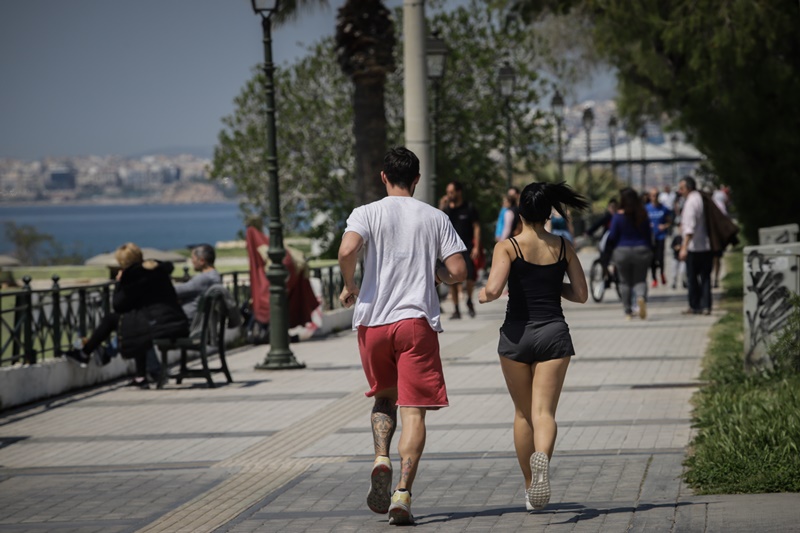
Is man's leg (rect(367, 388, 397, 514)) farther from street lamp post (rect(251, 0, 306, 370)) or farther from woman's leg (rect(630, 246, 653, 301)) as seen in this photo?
woman's leg (rect(630, 246, 653, 301))

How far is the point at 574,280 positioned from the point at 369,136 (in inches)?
681

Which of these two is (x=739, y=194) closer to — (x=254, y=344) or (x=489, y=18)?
(x=254, y=344)

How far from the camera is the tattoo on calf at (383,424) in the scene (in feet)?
21.7

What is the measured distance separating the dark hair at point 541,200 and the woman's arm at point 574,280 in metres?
0.21

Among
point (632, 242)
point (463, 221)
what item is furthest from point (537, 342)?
point (463, 221)

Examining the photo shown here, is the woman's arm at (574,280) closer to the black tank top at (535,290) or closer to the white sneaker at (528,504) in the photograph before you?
the black tank top at (535,290)

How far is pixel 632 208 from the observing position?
58.0 feet

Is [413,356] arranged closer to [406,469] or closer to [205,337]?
[406,469]

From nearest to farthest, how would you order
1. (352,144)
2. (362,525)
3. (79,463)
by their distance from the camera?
1. (362,525)
2. (79,463)
3. (352,144)

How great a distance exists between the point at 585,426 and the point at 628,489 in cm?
243

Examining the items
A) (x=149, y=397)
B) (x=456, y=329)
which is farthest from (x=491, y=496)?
(x=456, y=329)

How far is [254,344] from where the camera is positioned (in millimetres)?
18141

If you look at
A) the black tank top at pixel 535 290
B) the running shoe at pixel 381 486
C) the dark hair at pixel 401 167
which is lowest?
the running shoe at pixel 381 486

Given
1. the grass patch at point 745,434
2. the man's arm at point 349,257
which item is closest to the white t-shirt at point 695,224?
the grass patch at point 745,434
